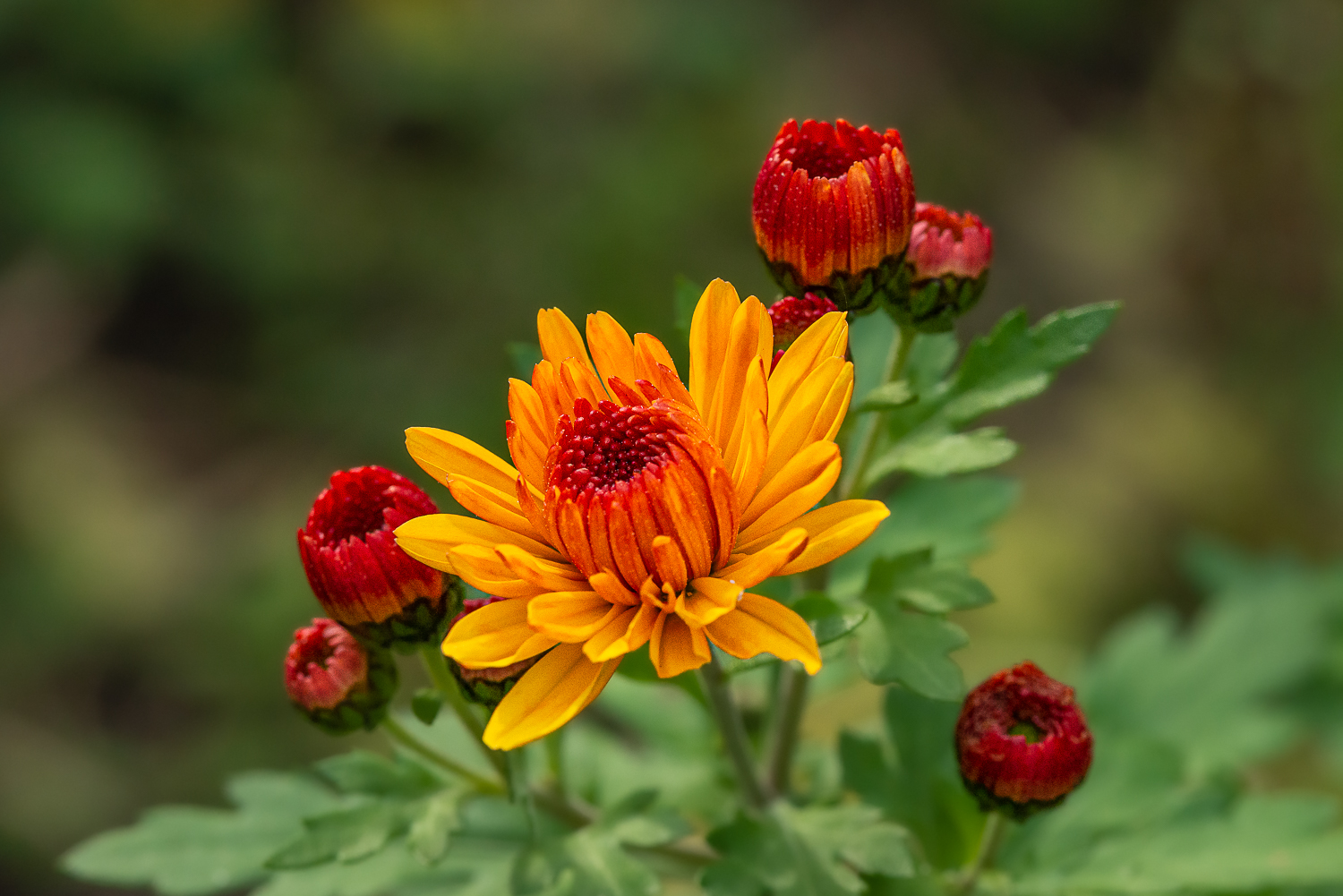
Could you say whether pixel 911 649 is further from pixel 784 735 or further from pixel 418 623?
pixel 418 623

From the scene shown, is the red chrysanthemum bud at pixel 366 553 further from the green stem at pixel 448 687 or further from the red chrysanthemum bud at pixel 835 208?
the red chrysanthemum bud at pixel 835 208

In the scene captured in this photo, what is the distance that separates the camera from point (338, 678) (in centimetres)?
174

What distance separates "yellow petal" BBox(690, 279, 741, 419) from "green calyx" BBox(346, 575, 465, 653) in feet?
1.45

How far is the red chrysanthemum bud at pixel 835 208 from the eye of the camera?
1.52 meters

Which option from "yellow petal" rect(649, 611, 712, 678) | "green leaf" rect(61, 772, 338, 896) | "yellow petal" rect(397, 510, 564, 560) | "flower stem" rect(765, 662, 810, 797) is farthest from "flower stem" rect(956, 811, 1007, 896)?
"green leaf" rect(61, 772, 338, 896)

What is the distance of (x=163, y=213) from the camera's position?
536cm

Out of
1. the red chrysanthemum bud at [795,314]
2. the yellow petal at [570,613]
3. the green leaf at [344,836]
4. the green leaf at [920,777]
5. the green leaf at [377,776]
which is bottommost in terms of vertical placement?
the green leaf at [920,777]

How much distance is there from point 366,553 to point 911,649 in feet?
2.37

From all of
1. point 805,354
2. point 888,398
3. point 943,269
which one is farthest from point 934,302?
point 805,354

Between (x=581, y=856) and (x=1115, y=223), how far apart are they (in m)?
4.48

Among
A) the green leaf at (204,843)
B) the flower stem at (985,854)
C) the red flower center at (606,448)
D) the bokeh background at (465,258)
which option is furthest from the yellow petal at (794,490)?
the bokeh background at (465,258)

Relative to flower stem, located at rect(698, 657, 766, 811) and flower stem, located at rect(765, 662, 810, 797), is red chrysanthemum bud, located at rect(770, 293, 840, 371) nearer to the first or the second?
flower stem, located at rect(698, 657, 766, 811)

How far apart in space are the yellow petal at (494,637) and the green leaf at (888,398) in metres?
0.55

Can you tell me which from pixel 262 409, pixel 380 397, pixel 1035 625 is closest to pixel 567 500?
pixel 1035 625
